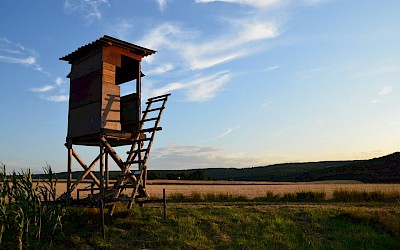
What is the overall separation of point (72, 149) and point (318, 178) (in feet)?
314

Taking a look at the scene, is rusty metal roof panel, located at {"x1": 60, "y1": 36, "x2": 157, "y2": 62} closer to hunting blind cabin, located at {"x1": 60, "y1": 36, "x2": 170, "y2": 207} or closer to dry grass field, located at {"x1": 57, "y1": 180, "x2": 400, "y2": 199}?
hunting blind cabin, located at {"x1": 60, "y1": 36, "x2": 170, "y2": 207}

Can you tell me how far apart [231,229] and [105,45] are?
9284 mm

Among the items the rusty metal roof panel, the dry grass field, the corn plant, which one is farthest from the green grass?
the dry grass field

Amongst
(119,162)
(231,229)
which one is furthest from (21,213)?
(231,229)

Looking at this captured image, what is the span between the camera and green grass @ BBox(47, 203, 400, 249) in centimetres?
1556

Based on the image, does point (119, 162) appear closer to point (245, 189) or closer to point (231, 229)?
point (231, 229)

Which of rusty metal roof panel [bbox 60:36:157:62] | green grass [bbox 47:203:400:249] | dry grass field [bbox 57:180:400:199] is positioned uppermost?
rusty metal roof panel [bbox 60:36:157:62]

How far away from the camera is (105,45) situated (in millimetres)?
18875

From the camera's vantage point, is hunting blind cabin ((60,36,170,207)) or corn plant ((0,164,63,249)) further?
hunting blind cabin ((60,36,170,207))

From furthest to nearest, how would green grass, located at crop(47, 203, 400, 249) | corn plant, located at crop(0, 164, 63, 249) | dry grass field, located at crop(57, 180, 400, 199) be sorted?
1. dry grass field, located at crop(57, 180, 400, 199)
2. green grass, located at crop(47, 203, 400, 249)
3. corn plant, located at crop(0, 164, 63, 249)

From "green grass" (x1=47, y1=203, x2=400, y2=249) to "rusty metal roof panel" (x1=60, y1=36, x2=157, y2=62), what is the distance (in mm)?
6977

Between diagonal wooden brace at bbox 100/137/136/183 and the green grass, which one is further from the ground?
diagonal wooden brace at bbox 100/137/136/183

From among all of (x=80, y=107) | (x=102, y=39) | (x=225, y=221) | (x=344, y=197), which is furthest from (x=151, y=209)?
(x=344, y=197)

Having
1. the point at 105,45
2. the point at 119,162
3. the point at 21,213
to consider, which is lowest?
the point at 21,213
